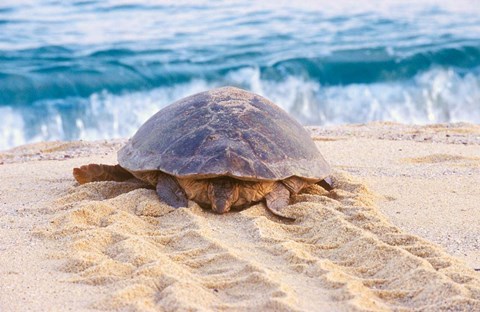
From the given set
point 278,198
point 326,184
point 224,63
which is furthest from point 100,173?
point 224,63

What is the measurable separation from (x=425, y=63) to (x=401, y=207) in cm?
933

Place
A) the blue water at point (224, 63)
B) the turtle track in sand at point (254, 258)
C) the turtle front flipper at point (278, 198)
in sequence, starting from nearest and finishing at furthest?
the turtle track in sand at point (254, 258)
the turtle front flipper at point (278, 198)
the blue water at point (224, 63)

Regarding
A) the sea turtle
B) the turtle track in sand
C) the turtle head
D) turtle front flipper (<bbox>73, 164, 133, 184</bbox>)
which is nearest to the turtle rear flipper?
the sea turtle

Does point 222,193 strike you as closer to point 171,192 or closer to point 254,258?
point 171,192

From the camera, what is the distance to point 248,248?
3.57m

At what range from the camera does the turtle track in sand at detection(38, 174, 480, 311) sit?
9.48 ft

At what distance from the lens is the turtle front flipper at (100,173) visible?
190 inches

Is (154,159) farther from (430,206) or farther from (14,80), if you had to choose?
(14,80)

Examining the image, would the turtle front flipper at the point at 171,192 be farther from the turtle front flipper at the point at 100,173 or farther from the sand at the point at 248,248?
the turtle front flipper at the point at 100,173

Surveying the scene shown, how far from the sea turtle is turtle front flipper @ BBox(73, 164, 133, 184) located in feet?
0.47

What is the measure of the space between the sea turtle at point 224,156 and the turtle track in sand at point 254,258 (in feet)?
0.35

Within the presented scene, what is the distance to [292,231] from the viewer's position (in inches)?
153

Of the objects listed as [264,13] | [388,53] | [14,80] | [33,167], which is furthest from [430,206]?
[264,13]

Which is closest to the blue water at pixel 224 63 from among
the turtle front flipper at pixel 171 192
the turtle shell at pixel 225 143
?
the turtle shell at pixel 225 143
